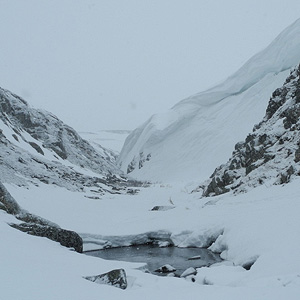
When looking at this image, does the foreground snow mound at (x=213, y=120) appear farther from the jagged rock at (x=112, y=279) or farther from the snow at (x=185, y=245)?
the jagged rock at (x=112, y=279)

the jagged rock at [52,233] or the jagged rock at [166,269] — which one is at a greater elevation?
the jagged rock at [52,233]

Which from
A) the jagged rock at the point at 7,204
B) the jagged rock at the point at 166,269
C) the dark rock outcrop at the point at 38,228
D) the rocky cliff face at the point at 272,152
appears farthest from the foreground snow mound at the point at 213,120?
the jagged rock at the point at 7,204

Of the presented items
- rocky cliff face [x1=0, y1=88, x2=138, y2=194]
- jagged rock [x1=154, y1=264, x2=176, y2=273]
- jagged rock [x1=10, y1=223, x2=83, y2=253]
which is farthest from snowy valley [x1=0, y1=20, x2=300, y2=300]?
jagged rock [x1=154, y1=264, x2=176, y2=273]

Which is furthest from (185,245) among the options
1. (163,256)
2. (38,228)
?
(38,228)

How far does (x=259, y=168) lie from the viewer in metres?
16.9

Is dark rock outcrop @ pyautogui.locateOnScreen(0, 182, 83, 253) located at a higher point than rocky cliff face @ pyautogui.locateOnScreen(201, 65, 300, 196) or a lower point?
A: lower

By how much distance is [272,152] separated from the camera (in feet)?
56.7

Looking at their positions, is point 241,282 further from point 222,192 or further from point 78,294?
point 222,192

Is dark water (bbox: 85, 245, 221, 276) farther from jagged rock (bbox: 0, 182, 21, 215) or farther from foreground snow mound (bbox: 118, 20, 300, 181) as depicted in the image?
foreground snow mound (bbox: 118, 20, 300, 181)

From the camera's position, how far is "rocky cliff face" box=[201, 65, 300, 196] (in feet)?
51.5

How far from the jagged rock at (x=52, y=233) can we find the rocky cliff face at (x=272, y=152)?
30.0 ft

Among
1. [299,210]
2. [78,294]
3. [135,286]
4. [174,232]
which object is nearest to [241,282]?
[135,286]

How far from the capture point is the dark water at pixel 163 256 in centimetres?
1002

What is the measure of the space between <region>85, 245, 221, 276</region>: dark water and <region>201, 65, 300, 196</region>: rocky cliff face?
A: 5.38 metres
